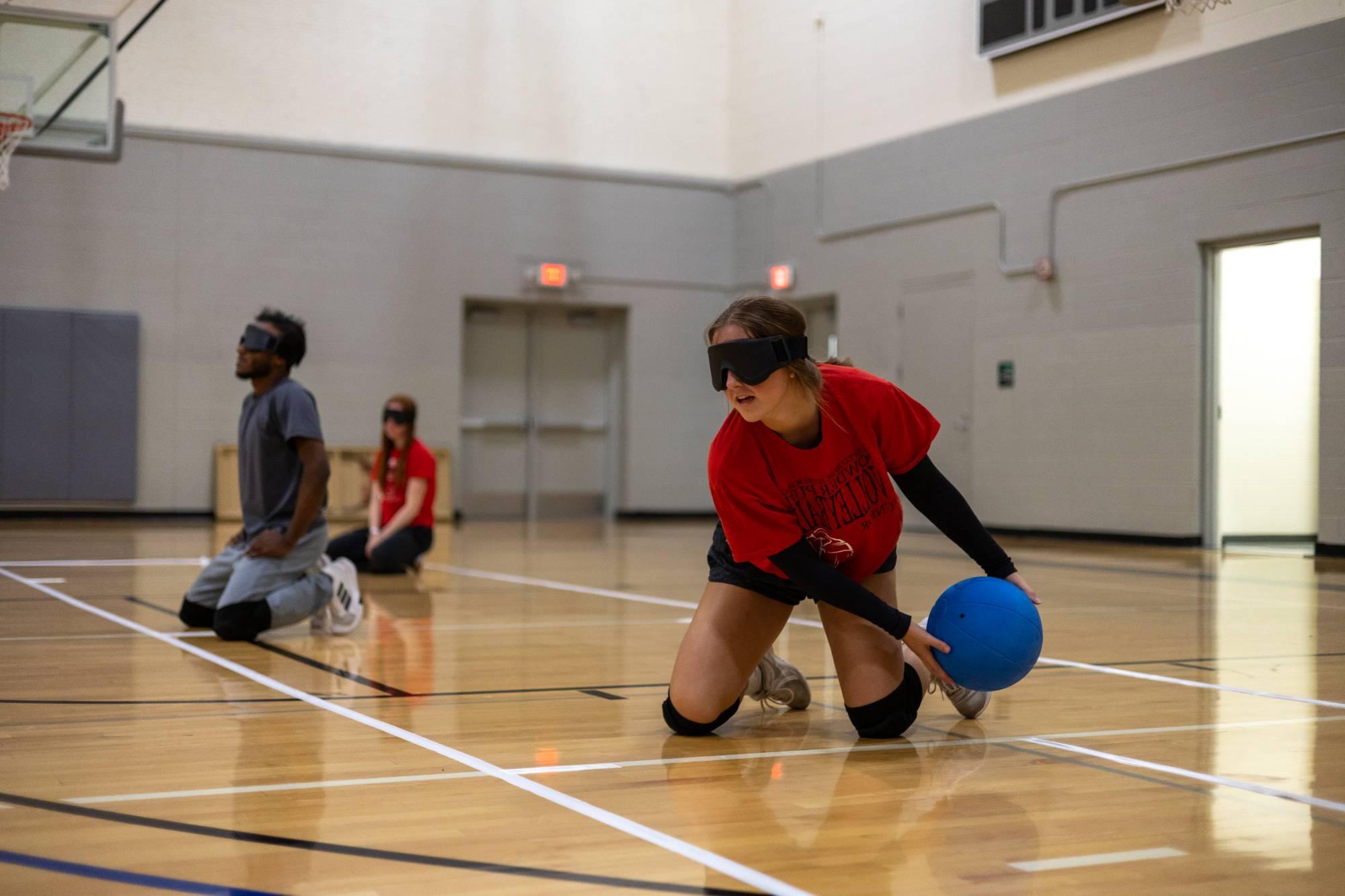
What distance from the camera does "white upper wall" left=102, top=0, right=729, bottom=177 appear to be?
14375 mm

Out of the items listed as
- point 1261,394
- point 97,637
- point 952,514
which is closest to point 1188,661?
point 952,514

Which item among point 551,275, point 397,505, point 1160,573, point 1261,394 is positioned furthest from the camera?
point 551,275

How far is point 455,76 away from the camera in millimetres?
15469

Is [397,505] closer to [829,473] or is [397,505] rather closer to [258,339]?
[258,339]

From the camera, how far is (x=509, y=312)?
1644 centimetres

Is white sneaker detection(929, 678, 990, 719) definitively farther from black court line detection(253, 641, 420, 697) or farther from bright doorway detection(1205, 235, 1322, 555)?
bright doorway detection(1205, 235, 1322, 555)

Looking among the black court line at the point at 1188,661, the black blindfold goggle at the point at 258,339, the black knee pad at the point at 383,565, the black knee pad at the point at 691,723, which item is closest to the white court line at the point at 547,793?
the black knee pad at the point at 691,723

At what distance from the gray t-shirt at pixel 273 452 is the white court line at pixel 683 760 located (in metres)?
2.57

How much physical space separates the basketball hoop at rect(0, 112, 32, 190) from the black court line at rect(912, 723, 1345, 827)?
8.21 meters

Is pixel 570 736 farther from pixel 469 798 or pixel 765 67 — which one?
pixel 765 67

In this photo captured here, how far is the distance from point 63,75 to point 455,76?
614 centimetres

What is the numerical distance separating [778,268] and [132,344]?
6.95m

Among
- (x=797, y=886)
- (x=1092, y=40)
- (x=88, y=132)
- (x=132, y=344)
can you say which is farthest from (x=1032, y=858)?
(x=132, y=344)

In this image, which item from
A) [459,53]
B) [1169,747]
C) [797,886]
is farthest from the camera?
[459,53]
